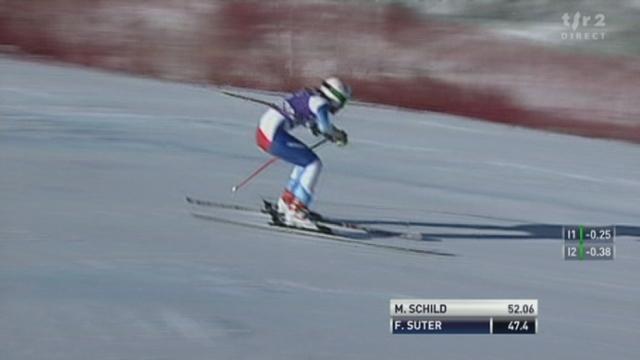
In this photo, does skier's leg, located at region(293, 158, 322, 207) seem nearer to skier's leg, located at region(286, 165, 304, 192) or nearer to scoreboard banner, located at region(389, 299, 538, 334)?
Result: skier's leg, located at region(286, 165, 304, 192)

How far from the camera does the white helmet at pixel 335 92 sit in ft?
10.1

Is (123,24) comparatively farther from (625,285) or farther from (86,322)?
(625,285)

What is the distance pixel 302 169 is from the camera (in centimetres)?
304

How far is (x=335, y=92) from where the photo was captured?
309cm

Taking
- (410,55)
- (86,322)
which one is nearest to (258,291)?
(86,322)

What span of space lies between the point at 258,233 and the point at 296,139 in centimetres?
14

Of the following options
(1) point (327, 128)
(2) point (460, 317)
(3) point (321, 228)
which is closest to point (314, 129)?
(1) point (327, 128)

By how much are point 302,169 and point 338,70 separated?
179 millimetres

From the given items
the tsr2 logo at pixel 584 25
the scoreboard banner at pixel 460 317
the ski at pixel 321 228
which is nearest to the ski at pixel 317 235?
the ski at pixel 321 228

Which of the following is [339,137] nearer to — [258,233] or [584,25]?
[258,233]

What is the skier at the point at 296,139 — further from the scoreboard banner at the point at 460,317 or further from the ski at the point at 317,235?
the scoreboard banner at the point at 460,317

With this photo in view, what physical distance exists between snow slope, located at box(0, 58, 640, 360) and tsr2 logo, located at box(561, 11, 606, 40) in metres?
0.17

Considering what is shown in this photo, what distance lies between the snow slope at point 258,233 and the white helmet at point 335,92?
3 centimetres

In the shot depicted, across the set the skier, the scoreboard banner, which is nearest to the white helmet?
the skier
